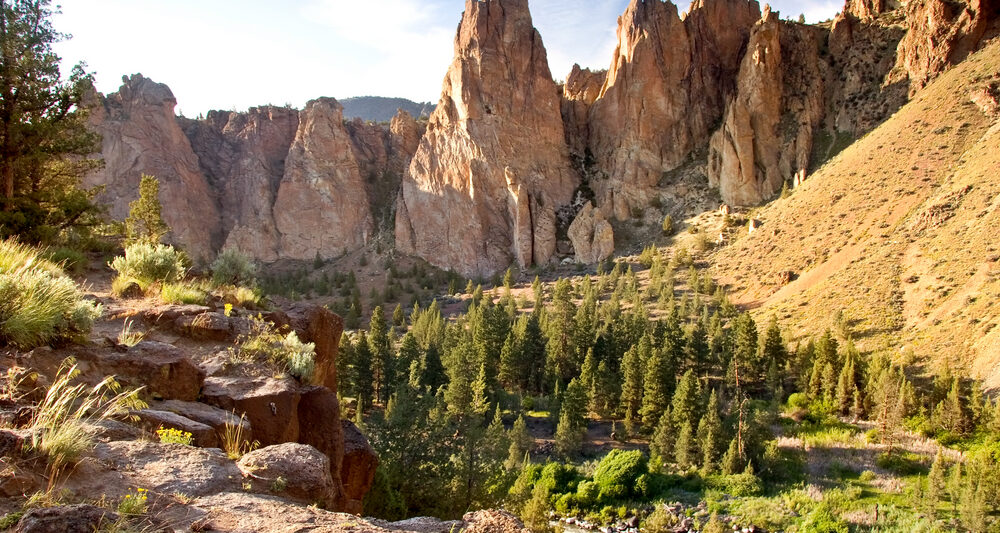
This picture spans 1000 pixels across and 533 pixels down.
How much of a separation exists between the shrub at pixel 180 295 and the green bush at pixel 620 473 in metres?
26.7

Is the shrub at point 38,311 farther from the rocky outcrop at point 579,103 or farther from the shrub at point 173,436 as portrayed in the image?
the rocky outcrop at point 579,103

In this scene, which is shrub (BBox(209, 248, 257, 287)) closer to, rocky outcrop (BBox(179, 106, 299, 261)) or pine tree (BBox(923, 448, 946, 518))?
pine tree (BBox(923, 448, 946, 518))

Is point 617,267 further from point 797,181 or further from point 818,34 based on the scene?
point 818,34

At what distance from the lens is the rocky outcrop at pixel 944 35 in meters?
65.2

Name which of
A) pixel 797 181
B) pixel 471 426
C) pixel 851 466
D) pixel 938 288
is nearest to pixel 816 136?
pixel 797 181

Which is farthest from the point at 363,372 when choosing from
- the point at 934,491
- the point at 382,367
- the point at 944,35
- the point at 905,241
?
the point at 944,35

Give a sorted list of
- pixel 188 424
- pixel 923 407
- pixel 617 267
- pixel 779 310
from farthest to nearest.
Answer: pixel 617 267 < pixel 779 310 < pixel 923 407 < pixel 188 424

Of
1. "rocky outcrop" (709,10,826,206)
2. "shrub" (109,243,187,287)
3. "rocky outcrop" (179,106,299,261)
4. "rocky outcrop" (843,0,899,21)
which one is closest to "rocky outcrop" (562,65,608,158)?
"rocky outcrop" (709,10,826,206)

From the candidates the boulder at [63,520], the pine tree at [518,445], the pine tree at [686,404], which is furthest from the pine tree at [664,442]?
the boulder at [63,520]

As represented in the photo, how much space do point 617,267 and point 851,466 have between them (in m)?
38.0

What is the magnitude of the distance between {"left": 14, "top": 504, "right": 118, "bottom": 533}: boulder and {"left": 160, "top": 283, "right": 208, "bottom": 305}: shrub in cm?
600

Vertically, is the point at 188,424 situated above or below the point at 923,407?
above

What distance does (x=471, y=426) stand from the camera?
2305 centimetres

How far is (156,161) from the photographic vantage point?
96375 millimetres
